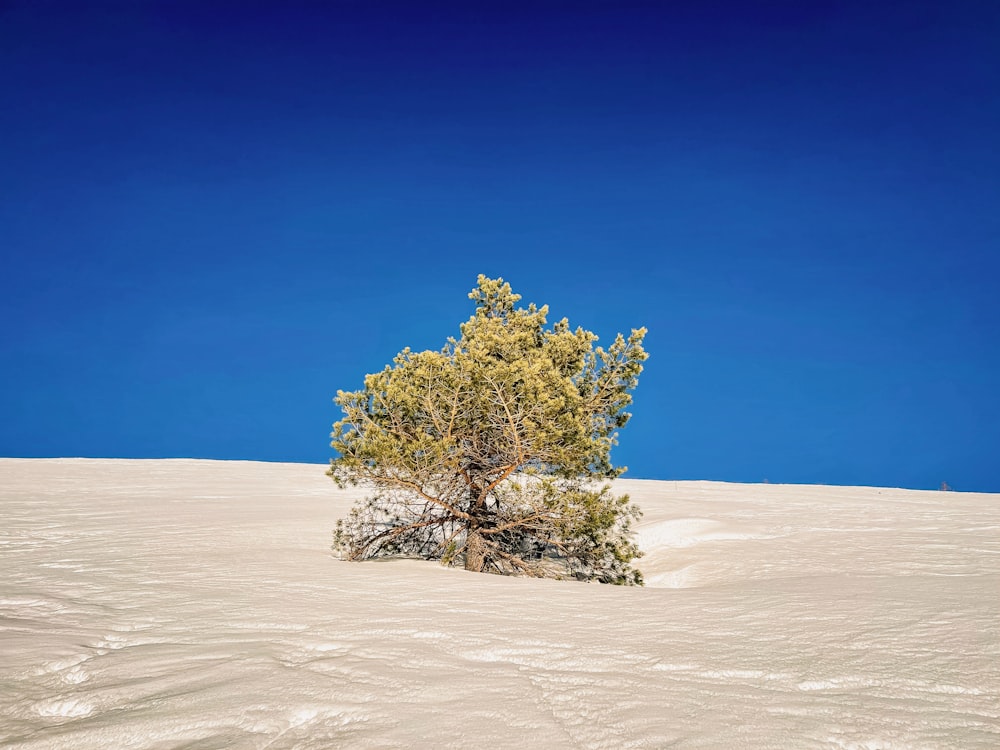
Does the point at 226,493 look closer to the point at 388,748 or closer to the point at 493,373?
the point at 493,373

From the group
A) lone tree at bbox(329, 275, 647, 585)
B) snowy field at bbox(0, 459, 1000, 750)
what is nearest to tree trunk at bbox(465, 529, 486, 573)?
lone tree at bbox(329, 275, 647, 585)

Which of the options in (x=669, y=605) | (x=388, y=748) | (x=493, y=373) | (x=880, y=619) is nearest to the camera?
(x=388, y=748)

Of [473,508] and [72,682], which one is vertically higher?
[473,508]

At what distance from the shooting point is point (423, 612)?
16.6 ft

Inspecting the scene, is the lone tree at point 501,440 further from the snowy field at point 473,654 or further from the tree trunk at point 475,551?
the snowy field at point 473,654

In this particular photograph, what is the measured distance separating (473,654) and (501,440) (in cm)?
543

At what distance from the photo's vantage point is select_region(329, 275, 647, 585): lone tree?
8.53 m

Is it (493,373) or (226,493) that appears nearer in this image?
(493,373)

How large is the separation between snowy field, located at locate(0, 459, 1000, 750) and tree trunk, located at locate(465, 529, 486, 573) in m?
0.87

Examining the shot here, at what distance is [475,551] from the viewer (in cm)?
929

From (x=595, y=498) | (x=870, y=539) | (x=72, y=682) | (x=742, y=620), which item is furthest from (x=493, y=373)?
(x=870, y=539)

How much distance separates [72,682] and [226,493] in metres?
16.8

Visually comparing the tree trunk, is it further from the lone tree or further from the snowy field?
the snowy field

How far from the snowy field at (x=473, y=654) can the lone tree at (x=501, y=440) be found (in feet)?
4.21
